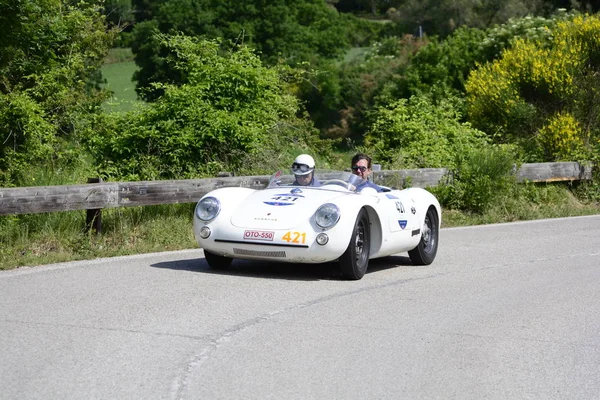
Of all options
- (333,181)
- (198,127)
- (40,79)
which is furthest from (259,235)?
(40,79)

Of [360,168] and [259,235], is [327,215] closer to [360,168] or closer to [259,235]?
[259,235]

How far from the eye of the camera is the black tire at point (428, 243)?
466 inches

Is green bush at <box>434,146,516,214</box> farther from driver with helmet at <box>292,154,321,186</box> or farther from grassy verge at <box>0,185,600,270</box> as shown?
driver with helmet at <box>292,154,321,186</box>

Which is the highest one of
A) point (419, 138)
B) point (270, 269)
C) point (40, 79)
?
point (40, 79)

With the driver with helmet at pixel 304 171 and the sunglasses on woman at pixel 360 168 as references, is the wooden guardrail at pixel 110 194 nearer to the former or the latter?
the driver with helmet at pixel 304 171

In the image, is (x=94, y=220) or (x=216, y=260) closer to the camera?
(x=216, y=260)

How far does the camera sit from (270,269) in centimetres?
1095

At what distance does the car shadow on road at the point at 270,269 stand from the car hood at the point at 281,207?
2.05 feet

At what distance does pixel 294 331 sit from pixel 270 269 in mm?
3261

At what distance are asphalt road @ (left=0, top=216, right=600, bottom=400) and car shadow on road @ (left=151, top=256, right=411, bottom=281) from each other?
3cm

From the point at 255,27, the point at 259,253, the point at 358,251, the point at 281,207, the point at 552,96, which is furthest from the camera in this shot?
the point at 255,27

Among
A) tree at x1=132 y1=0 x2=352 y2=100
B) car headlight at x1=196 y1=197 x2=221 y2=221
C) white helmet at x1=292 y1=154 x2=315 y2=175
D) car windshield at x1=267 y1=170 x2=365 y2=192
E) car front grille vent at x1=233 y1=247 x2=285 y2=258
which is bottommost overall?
car front grille vent at x1=233 y1=247 x2=285 y2=258

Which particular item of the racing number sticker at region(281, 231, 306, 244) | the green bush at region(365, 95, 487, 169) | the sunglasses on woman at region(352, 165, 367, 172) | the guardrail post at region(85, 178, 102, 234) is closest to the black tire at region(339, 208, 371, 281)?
the racing number sticker at region(281, 231, 306, 244)

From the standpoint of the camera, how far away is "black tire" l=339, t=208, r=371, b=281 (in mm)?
10125
